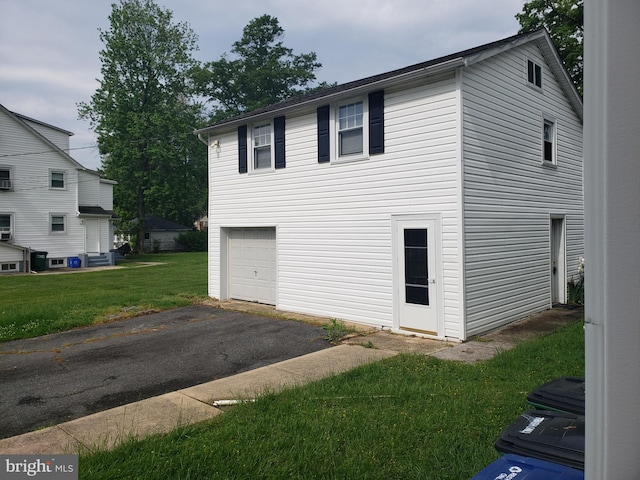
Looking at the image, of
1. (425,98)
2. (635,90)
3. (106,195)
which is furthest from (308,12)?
(106,195)

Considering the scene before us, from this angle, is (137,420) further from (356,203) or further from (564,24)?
(564,24)

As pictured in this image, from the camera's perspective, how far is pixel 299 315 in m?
11.4

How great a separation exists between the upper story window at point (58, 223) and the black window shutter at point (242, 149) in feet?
62.2

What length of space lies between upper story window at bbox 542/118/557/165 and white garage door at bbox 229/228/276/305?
7.40m

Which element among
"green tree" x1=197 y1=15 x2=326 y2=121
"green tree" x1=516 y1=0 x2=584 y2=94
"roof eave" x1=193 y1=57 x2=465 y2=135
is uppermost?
"green tree" x1=197 y1=15 x2=326 y2=121

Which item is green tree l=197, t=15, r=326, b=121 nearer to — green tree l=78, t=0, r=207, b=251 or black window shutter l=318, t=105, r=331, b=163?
green tree l=78, t=0, r=207, b=251

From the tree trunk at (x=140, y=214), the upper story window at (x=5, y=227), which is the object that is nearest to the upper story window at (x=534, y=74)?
the upper story window at (x=5, y=227)

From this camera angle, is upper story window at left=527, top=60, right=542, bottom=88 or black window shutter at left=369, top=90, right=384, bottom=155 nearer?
black window shutter at left=369, top=90, right=384, bottom=155

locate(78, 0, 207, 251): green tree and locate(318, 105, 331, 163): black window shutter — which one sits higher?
locate(78, 0, 207, 251): green tree

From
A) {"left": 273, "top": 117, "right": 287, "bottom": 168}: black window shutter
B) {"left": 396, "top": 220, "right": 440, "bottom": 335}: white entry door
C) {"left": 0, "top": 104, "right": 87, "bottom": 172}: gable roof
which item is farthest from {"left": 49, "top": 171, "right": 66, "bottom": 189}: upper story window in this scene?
{"left": 396, "top": 220, "right": 440, "bottom": 335}: white entry door

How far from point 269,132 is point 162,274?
39.1 ft

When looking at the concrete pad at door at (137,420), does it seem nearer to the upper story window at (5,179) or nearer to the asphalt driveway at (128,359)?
the asphalt driveway at (128,359)

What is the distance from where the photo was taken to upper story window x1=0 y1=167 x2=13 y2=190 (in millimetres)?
25062

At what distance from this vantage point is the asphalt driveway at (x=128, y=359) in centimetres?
564
